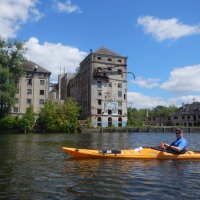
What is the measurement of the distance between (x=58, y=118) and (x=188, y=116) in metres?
84.9

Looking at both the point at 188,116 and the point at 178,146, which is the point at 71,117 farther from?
the point at 188,116

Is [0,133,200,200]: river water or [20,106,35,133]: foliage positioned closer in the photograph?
[0,133,200,200]: river water

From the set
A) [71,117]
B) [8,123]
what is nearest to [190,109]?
[71,117]

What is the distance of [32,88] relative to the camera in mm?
82562

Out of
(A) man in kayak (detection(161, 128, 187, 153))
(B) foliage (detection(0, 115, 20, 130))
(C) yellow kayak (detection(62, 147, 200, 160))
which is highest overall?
(B) foliage (detection(0, 115, 20, 130))

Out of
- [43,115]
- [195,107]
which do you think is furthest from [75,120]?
[195,107]

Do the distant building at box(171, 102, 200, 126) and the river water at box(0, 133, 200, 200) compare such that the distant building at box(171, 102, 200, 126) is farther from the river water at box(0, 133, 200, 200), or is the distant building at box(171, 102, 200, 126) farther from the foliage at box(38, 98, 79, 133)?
the river water at box(0, 133, 200, 200)

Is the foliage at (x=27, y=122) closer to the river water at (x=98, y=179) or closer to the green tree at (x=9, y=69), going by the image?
the green tree at (x=9, y=69)

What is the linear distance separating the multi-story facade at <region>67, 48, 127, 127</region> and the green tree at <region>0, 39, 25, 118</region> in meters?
31.2

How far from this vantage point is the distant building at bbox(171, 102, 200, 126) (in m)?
141

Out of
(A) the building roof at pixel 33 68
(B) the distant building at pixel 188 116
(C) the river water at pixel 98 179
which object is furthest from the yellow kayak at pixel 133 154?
(B) the distant building at pixel 188 116

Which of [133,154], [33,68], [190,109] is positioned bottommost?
[133,154]

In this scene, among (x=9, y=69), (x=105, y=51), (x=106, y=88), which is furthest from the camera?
(x=105, y=51)

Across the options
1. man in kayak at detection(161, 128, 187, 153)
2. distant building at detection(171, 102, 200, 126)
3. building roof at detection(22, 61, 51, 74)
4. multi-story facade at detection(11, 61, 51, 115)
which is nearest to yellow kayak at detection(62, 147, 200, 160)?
man in kayak at detection(161, 128, 187, 153)
